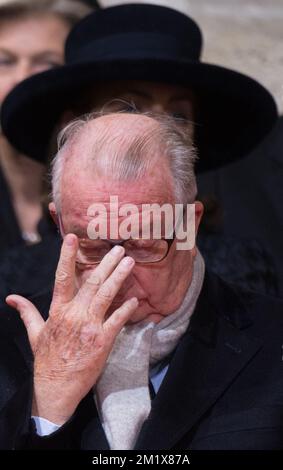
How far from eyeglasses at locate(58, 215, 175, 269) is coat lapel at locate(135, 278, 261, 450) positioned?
0.21 metres

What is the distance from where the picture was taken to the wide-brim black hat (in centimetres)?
226

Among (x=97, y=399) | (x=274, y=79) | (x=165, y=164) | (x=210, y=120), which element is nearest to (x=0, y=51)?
(x=210, y=120)

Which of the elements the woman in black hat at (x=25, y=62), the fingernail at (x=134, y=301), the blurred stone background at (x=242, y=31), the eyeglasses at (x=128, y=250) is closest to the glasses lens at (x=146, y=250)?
the eyeglasses at (x=128, y=250)

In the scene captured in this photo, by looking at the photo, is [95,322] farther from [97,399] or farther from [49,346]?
[97,399]

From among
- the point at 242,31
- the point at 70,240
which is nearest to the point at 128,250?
the point at 70,240

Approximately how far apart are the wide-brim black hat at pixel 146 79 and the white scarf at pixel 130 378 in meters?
0.89

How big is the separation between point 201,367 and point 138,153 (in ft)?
1.51

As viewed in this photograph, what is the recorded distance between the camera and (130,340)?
1.60m

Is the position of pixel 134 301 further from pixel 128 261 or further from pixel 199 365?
pixel 199 365

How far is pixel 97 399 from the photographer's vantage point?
162 cm

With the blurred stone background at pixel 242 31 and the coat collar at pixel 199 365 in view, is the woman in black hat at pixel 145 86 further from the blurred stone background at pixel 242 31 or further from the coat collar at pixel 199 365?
the blurred stone background at pixel 242 31

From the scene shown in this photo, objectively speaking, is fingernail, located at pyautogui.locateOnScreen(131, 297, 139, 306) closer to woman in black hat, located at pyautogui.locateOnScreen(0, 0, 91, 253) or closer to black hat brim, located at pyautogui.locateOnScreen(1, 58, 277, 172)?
black hat brim, located at pyautogui.locateOnScreen(1, 58, 277, 172)

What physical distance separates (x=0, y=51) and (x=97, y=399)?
5.09ft

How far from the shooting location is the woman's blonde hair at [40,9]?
9.35ft
